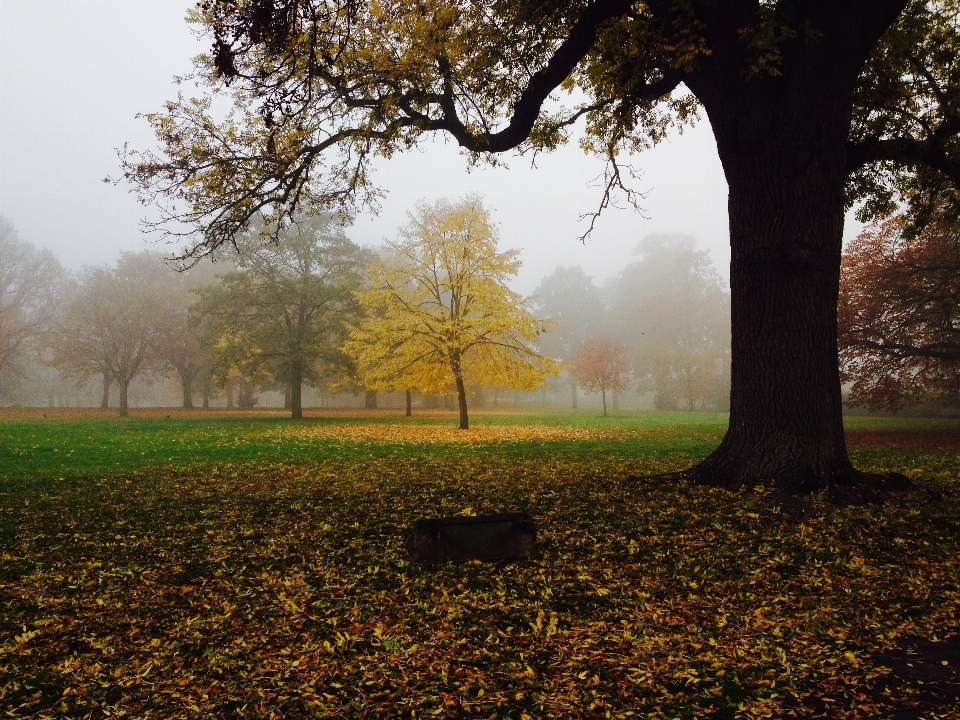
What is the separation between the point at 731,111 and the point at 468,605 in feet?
23.5

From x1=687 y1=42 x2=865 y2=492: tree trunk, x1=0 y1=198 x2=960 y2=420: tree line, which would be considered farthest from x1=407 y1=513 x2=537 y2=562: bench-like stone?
x1=0 y1=198 x2=960 y2=420: tree line

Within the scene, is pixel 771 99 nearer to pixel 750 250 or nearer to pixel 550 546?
pixel 750 250

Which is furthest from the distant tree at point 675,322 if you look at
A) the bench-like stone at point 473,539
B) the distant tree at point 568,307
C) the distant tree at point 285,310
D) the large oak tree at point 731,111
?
the bench-like stone at point 473,539

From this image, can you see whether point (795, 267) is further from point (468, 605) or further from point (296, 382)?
point (296, 382)

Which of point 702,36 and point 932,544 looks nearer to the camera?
point 932,544

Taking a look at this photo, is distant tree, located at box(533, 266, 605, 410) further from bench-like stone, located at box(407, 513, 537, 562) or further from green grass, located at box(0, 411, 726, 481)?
bench-like stone, located at box(407, 513, 537, 562)

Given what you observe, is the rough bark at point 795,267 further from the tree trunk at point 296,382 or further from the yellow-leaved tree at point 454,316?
the tree trunk at point 296,382

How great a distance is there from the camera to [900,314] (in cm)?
1959

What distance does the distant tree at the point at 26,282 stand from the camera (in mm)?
40594

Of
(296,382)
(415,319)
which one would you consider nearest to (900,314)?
(415,319)

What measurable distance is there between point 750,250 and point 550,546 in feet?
15.8

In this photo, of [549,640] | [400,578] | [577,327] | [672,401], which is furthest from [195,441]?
[577,327]

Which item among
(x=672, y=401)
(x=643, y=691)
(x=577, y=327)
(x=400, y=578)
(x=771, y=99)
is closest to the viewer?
(x=643, y=691)

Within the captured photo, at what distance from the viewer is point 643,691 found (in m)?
3.21
